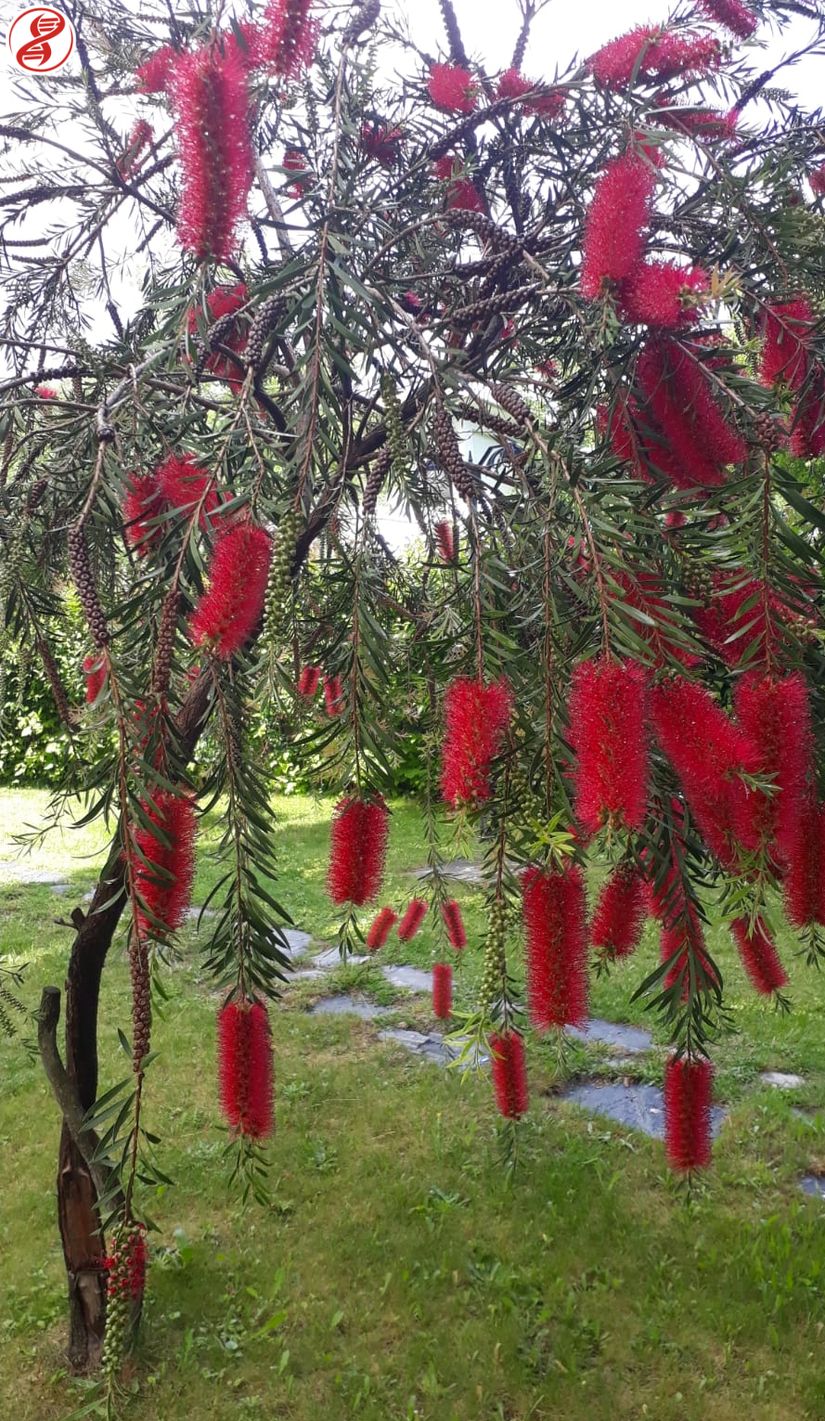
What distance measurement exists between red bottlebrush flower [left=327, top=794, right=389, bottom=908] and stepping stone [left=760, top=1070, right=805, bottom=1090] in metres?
2.93

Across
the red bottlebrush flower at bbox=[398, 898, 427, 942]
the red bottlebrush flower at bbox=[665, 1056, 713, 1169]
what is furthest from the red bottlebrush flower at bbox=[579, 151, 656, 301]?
the red bottlebrush flower at bbox=[398, 898, 427, 942]

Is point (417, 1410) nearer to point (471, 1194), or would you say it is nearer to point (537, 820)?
point (471, 1194)

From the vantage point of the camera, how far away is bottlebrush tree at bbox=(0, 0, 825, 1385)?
2.80 feet

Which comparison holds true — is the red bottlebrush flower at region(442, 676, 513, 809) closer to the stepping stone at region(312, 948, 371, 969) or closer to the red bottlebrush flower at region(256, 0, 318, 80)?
the red bottlebrush flower at region(256, 0, 318, 80)

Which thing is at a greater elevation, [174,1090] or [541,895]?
[541,895]

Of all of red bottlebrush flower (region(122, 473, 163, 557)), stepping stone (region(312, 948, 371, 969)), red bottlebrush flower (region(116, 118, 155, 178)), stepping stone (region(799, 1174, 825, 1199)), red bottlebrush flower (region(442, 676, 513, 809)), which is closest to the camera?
red bottlebrush flower (region(442, 676, 513, 809))

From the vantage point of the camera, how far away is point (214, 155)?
85 centimetres

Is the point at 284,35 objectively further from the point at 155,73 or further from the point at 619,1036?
the point at 619,1036

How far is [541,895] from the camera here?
35.4 inches

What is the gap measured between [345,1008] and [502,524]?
3.39 meters

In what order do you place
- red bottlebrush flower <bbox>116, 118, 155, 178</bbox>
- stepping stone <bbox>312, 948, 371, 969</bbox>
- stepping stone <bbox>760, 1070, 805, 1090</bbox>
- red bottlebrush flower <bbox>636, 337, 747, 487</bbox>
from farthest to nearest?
1. stepping stone <bbox>312, 948, 371, 969</bbox>
2. stepping stone <bbox>760, 1070, 805, 1090</bbox>
3. red bottlebrush flower <bbox>116, 118, 155, 178</bbox>
4. red bottlebrush flower <bbox>636, 337, 747, 487</bbox>

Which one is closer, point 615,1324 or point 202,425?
point 202,425

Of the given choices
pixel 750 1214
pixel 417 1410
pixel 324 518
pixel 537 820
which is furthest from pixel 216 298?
pixel 750 1214

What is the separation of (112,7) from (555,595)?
5.25 ft
